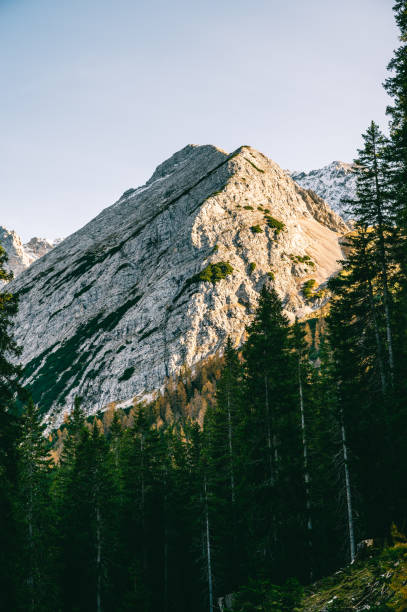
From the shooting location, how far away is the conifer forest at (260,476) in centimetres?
1852

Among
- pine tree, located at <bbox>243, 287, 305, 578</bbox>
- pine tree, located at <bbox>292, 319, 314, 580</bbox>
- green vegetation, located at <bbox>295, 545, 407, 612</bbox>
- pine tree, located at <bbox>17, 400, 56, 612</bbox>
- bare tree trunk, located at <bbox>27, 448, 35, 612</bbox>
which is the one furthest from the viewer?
pine tree, located at <bbox>17, 400, 56, 612</bbox>

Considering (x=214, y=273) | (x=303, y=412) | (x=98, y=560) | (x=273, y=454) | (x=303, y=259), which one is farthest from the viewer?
(x=303, y=259)

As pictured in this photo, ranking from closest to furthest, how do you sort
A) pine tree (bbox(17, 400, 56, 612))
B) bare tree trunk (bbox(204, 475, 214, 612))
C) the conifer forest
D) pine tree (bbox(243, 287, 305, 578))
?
the conifer forest → pine tree (bbox(243, 287, 305, 578)) → pine tree (bbox(17, 400, 56, 612)) → bare tree trunk (bbox(204, 475, 214, 612))

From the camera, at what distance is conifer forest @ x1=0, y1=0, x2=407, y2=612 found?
1852 cm

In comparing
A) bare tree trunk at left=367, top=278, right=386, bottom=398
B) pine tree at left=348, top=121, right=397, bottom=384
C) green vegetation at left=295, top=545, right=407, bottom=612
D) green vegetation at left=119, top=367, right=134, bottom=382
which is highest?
green vegetation at left=119, top=367, right=134, bottom=382

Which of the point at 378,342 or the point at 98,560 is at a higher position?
the point at 378,342

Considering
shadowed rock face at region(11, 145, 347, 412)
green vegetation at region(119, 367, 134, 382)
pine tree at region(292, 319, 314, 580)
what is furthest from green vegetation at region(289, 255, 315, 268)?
Result: pine tree at region(292, 319, 314, 580)

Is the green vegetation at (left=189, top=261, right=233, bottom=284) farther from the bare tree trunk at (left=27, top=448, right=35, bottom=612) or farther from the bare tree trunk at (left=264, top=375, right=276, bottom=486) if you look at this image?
the bare tree trunk at (left=264, top=375, right=276, bottom=486)

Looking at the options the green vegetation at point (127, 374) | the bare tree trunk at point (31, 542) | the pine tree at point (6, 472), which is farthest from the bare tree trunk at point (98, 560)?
the green vegetation at point (127, 374)

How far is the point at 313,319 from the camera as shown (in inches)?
6368

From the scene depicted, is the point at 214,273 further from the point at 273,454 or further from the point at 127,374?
the point at 273,454

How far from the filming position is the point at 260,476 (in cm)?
2497

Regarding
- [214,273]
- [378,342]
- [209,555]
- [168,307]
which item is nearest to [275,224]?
[214,273]

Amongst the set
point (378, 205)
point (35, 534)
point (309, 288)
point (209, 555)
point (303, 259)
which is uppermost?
point (303, 259)
